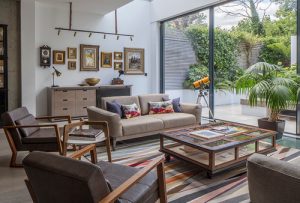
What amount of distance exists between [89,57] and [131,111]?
3.01 m

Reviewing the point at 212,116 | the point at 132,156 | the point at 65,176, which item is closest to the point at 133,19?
the point at 212,116

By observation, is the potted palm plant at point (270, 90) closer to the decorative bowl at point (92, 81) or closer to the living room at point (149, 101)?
the living room at point (149, 101)

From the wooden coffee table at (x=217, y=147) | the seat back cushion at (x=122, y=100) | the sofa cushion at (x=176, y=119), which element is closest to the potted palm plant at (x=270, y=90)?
the wooden coffee table at (x=217, y=147)

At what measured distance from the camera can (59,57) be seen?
6.48 metres

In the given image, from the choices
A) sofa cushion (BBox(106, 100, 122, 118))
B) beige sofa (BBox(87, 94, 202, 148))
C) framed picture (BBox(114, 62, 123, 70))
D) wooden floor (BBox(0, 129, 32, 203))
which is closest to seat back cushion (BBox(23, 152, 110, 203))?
wooden floor (BBox(0, 129, 32, 203))

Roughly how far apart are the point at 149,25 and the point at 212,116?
11.6 feet

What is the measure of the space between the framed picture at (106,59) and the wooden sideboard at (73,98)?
0.73 metres

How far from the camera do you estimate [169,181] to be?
2.78 m

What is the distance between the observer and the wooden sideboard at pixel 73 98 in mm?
6062

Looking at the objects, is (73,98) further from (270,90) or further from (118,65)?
(270,90)

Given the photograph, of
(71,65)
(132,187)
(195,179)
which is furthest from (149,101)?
(132,187)

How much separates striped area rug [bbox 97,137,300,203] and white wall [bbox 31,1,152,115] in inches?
130

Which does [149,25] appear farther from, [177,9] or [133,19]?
[177,9]

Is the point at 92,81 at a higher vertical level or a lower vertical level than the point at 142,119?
higher
